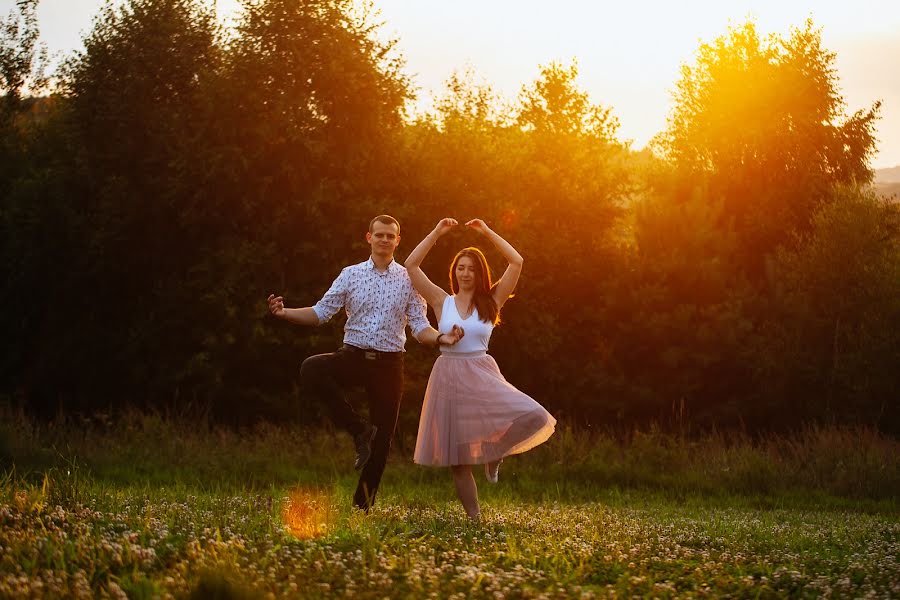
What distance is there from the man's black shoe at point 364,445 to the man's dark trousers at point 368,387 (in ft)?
0.21

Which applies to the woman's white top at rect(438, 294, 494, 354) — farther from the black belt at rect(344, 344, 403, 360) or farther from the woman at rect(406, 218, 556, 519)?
the black belt at rect(344, 344, 403, 360)

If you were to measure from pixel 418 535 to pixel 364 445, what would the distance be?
98.1 inches

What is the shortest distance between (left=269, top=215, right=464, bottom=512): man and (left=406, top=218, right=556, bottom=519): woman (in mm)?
291

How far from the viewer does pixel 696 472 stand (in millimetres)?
15883

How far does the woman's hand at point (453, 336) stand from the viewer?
9.34 metres

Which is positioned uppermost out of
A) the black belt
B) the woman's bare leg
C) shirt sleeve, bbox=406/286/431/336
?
shirt sleeve, bbox=406/286/431/336

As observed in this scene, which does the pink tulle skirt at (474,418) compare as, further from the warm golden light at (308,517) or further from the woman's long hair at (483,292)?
the warm golden light at (308,517)

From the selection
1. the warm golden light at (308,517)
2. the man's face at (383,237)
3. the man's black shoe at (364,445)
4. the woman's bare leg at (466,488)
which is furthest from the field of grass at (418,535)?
the man's face at (383,237)

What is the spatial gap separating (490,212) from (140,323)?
36.6 feet

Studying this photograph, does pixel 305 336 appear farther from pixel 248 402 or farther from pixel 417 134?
pixel 417 134

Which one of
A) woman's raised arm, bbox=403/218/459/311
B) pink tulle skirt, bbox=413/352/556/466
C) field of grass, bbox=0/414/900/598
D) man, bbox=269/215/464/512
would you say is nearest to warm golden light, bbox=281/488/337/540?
field of grass, bbox=0/414/900/598

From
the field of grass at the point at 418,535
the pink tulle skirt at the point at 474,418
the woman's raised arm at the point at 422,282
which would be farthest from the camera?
the woman's raised arm at the point at 422,282

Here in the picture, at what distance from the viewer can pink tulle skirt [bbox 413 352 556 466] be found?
9.48 m

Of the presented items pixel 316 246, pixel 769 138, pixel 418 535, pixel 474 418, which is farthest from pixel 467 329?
pixel 769 138
